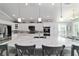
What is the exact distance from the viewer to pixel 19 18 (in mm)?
2623

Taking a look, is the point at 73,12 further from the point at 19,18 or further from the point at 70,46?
the point at 19,18

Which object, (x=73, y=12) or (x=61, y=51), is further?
(x=73, y=12)

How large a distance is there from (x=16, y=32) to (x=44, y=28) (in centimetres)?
72

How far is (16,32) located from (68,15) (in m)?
1.38

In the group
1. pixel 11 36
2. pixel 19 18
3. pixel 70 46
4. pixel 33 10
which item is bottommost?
pixel 70 46

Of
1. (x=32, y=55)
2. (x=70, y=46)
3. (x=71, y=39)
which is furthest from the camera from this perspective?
(x=71, y=39)

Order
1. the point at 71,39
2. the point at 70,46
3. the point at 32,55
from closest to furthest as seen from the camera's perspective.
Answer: the point at 32,55 → the point at 70,46 → the point at 71,39

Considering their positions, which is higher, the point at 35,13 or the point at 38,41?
the point at 35,13

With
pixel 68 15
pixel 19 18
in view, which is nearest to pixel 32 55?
pixel 19 18

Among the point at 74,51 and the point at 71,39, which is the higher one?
the point at 71,39

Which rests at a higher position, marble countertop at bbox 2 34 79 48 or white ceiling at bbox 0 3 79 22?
white ceiling at bbox 0 3 79 22

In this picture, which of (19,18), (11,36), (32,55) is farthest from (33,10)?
(32,55)

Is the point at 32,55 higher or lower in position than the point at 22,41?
lower

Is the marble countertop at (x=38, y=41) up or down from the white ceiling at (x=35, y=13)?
down
